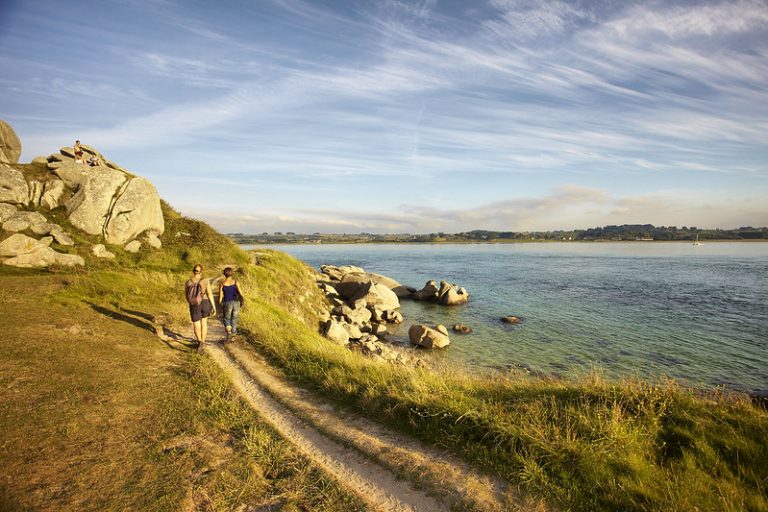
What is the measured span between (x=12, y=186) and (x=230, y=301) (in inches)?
591

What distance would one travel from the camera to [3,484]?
4.70 meters

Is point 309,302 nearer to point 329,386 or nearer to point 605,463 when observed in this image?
point 329,386

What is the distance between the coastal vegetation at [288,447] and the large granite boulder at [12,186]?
36.5ft

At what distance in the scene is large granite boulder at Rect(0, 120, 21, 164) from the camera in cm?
1900

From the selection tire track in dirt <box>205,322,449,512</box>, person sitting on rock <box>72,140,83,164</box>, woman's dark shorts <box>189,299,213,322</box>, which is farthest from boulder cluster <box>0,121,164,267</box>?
tire track in dirt <box>205,322,449,512</box>

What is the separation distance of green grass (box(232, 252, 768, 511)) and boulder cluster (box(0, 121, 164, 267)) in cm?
1615

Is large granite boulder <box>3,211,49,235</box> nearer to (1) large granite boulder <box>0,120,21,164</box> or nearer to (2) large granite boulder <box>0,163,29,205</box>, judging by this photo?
(2) large granite boulder <box>0,163,29,205</box>

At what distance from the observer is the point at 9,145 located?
1984cm

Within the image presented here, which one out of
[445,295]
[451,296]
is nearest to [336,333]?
[451,296]

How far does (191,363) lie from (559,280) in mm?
49164

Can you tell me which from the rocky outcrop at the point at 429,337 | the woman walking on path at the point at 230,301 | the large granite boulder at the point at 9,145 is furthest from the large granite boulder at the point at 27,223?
the rocky outcrop at the point at 429,337

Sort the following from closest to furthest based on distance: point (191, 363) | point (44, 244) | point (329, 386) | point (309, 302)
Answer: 1. point (329, 386)
2. point (191, 363)
3. point (44, 244)
4. point (309, 302)

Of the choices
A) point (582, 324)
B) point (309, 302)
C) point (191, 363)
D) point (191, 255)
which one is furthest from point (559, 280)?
point (191, 363)

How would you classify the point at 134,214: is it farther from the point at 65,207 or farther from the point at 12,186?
the point at 12,186
